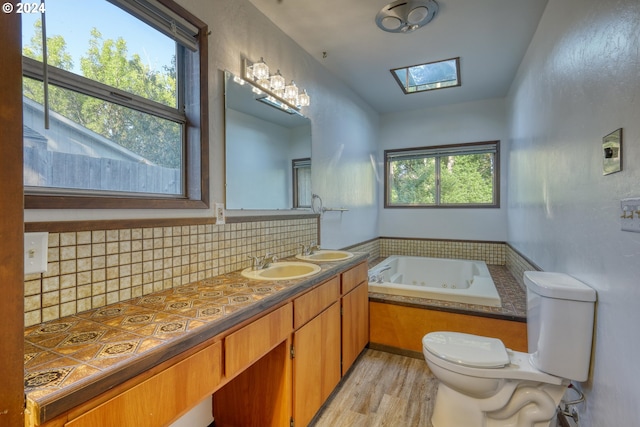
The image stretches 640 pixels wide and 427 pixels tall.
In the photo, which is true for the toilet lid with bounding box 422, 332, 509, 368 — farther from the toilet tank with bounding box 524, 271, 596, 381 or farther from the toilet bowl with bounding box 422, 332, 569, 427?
the toilet tank with bounding box 524, 271, 596, 381

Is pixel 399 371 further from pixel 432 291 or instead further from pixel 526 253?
pixel 526 253

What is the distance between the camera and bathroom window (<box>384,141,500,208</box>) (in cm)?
377

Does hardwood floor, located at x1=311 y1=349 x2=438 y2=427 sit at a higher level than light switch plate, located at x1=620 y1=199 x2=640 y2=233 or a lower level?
lower

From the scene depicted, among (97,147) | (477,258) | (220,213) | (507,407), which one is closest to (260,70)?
(220,213)

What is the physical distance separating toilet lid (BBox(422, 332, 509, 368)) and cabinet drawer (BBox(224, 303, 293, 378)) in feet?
2.82

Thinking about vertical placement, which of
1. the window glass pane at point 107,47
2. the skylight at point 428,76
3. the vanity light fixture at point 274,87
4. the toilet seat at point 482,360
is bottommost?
the toilet seat at point 482,360

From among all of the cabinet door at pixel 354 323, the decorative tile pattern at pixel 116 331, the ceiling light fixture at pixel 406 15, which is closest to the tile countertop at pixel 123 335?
the decorative tile pattern at pixel 116 331

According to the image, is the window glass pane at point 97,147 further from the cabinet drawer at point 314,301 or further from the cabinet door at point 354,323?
the cabinet door at point 354,323

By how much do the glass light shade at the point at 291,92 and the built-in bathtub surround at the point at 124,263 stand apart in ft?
3.45

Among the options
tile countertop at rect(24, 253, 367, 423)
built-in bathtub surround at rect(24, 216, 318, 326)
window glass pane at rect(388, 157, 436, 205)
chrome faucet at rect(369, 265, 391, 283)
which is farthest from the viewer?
window glass pane at rect(388, 157, 436, 205)

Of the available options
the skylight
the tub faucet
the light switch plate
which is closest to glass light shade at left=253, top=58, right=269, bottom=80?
the skylight

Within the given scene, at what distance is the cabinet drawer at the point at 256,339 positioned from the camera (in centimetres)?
105

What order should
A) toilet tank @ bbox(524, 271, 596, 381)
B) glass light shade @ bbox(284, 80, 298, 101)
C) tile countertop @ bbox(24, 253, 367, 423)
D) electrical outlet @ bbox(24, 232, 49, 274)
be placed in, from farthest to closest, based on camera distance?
1. glass light shade @ bbox(284, 80, 298, 101)
2. toilet tank @ bbox(524, 271, 596, 381)
3. electrical outlet @ bbox(24, 232, 49, 274)
4. tile countertop @ bbox(24, 253, 367, 423)

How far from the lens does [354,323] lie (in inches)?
87.7
